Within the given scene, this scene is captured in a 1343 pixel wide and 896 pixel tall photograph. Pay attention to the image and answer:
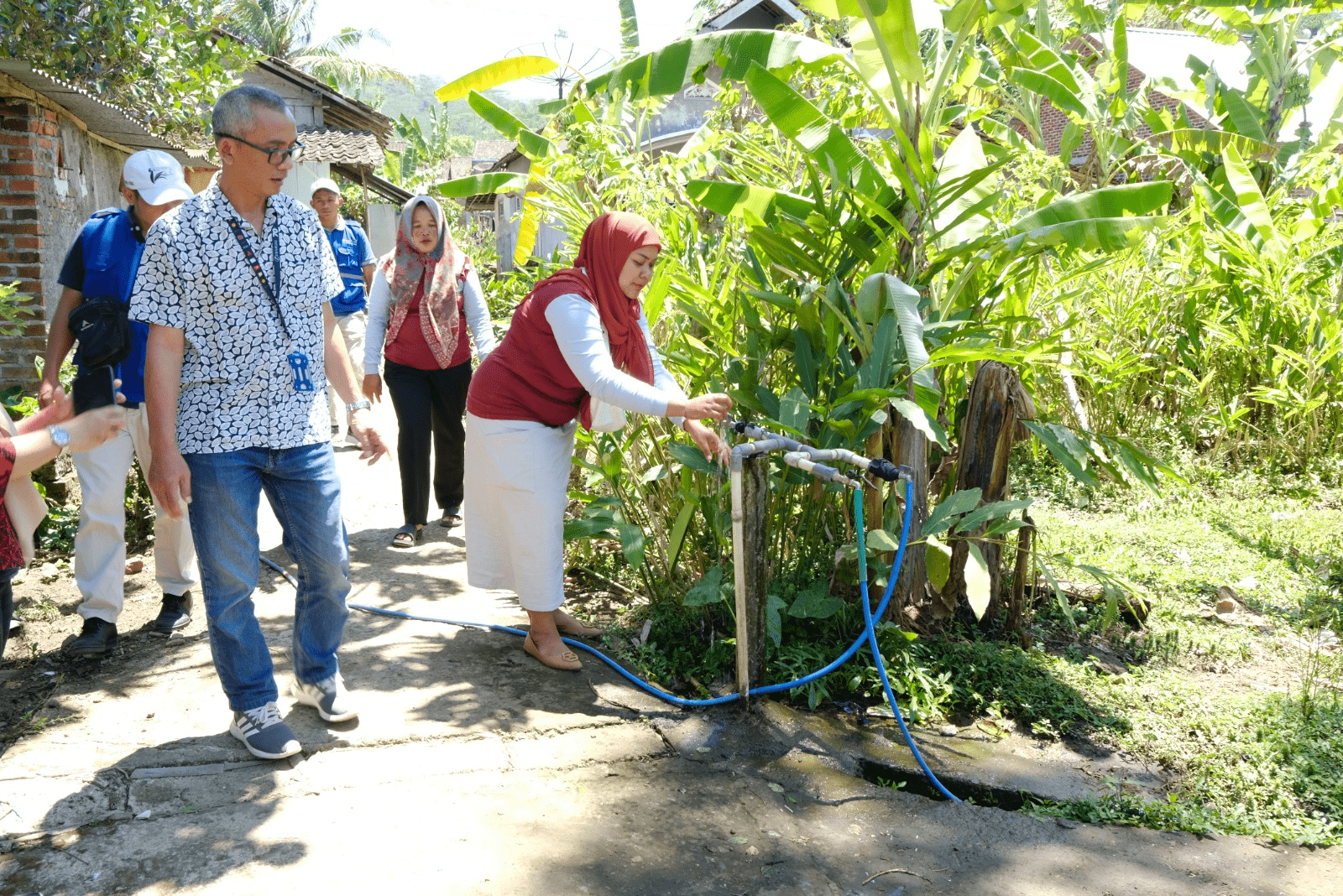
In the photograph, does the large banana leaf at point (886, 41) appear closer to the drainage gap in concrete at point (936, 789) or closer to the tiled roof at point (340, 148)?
the drainage gap in concrete at point (936, 789)

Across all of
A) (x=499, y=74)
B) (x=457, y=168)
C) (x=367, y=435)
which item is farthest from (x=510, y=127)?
(x=457, y=168)

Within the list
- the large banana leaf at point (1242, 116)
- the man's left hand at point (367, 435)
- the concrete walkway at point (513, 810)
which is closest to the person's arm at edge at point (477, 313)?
the concrete walkway at point (513, 810)

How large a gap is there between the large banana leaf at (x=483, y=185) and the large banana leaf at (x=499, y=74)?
0.41 metres

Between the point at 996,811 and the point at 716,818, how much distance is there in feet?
2.88

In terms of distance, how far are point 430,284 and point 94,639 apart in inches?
95.5

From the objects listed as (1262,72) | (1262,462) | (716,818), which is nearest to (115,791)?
(716,818)

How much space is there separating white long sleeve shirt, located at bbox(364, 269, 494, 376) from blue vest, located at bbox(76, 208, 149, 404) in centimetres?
154

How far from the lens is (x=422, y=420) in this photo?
5.71 metres

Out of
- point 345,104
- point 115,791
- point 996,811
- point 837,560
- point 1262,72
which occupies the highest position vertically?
point 345,104

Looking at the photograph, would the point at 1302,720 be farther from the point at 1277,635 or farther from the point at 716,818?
the point at 716,818

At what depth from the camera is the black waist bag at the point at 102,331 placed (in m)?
3.09

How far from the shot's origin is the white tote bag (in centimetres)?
388

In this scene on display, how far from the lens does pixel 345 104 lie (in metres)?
22.5

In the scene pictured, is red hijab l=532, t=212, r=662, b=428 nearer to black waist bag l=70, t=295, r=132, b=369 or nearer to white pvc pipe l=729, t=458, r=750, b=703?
white pvc pipe l=729, t=458, r=750, b=703
